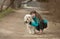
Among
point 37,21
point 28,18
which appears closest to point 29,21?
point 28,18

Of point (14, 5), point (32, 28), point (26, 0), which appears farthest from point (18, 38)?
point (26, 0)

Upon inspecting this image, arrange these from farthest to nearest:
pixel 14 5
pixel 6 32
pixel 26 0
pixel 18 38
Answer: pixel 26 0, pixel 14 5, pixel 6 32, pixel 18 38

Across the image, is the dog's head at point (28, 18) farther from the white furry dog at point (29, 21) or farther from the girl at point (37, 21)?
the girl at point (37, 21)

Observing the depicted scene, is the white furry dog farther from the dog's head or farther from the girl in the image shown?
the girl

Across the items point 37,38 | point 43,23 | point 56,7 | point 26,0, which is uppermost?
point 26,0

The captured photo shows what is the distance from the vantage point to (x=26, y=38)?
263 inches

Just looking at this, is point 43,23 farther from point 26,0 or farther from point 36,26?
point 26,0

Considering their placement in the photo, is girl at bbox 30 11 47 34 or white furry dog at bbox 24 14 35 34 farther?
girl at bbox 30 11 47 34

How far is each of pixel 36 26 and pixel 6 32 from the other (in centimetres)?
117

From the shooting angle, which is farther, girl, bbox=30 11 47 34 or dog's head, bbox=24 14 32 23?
girl, bbox=30 11 47 34

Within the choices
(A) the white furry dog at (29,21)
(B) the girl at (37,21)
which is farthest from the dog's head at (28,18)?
(B) the girl at (37,21)

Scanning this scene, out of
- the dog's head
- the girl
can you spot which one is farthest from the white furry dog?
the girl

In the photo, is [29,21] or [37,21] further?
[37,21]

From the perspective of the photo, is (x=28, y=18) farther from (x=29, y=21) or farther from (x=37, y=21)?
(x=37, y=21)
